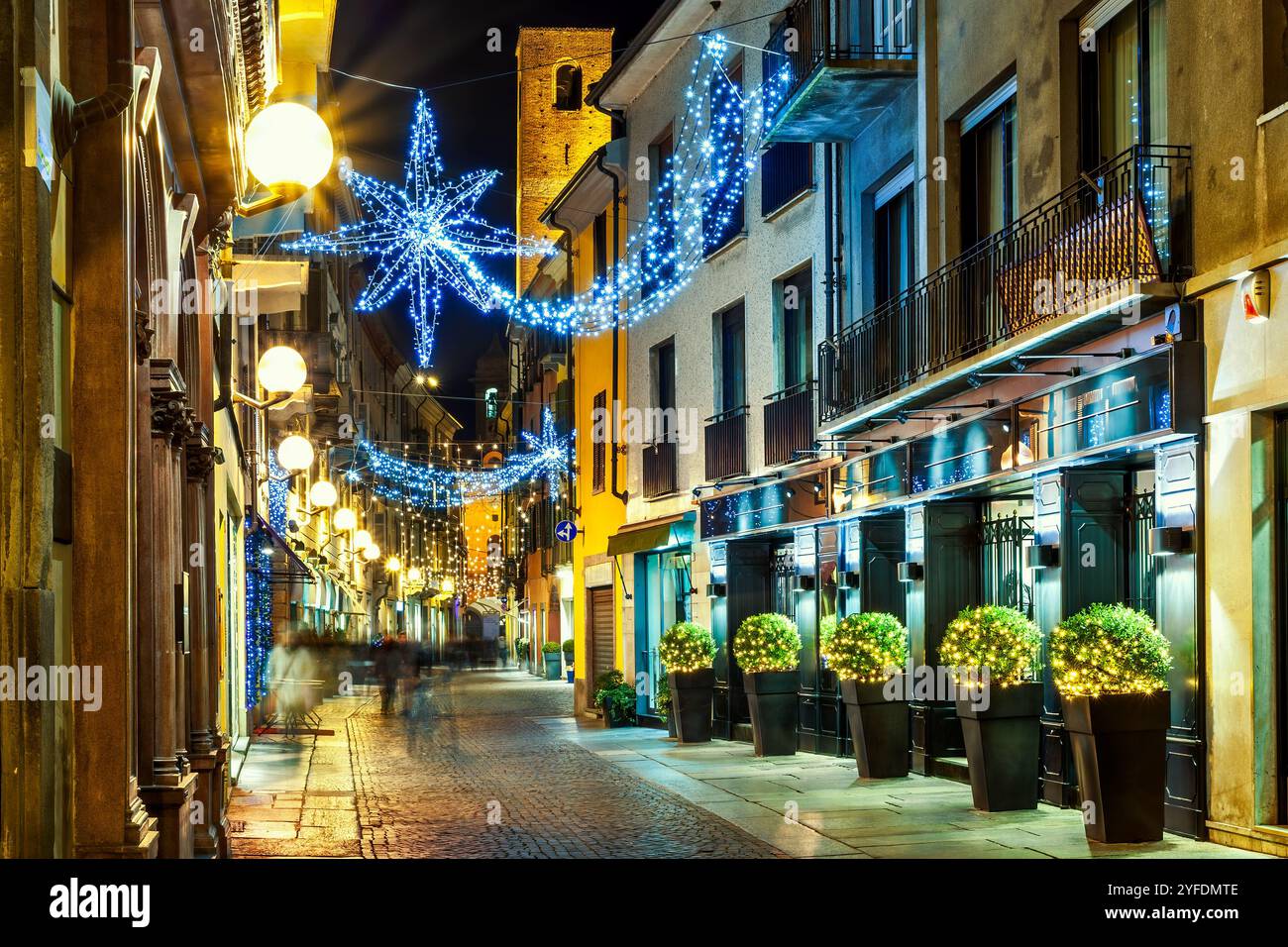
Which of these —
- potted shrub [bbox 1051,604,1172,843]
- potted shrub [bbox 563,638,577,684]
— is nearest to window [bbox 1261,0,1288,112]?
potted shrub [bbox 1051,604,1172,843]

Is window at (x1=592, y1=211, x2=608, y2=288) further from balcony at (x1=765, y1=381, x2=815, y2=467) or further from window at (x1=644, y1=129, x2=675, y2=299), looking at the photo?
balcony at (x1=765, y1=381, x2=815, y2=467)

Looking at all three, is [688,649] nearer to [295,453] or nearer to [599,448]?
[295,453]

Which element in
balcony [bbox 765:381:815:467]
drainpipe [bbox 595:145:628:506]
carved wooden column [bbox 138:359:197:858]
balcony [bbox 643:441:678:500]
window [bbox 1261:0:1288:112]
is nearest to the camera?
carved wooden column [bbox 138:359:197:858]

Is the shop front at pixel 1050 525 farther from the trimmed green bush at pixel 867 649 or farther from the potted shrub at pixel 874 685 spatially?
the trimmed green bush at pixel 867 649

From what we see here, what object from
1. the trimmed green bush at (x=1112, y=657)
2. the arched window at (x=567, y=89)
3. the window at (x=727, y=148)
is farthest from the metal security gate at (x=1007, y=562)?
the arched window at (x=567, y=89)

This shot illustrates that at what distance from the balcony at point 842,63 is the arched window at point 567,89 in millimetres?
31000

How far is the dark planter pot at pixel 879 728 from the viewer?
16266 mm

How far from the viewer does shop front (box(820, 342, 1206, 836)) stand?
11.7 meters

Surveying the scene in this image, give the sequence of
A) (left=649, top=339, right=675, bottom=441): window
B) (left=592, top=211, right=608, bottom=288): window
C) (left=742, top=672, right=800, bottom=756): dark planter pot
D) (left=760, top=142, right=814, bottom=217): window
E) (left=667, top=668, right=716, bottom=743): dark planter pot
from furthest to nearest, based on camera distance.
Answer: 1. (left=592, top=211, right=608, bottom=288): window
2. (left=649, top=339, right=675, bottom=441): window
3. (left=667, top=668, right=716, bottom=743): dark planter pot
4. (left=760, top=142, right=814, bottom=217): window
5. (left=742, top=672, right=800, bottom=756): dark planter pot

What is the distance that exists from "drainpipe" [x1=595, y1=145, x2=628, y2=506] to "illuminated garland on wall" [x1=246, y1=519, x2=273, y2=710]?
6.44 metres

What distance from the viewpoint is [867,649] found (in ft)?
52.3

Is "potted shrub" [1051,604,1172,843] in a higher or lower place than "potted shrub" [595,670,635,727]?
higher

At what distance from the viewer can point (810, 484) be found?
66.2 feet
